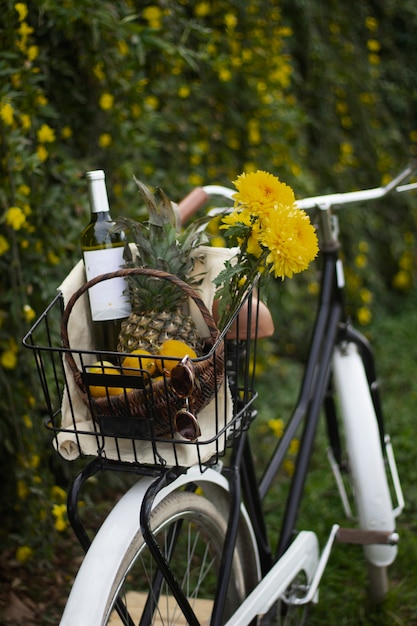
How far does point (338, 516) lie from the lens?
2.57 metres

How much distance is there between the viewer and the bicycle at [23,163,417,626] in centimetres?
116

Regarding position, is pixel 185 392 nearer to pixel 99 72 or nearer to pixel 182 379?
pixel 182 379

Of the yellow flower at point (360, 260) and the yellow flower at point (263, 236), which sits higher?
the yellow flower at point (263, 236)

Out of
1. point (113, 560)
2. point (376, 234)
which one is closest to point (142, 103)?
point (113, 560)

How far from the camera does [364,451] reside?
6.43ft

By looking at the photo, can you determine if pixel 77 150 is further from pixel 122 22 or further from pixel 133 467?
pixel 133 467

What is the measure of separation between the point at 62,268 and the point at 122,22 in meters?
0.70

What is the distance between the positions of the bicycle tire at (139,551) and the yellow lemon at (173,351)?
0.23 m

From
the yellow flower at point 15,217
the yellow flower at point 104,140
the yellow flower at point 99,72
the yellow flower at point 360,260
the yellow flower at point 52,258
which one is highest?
the yellow flower at point 99,72

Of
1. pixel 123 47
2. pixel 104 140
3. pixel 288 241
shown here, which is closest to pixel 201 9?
pixel 123 47

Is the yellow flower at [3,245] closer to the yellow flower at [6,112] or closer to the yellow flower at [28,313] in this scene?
the yellow flower at [28,313]

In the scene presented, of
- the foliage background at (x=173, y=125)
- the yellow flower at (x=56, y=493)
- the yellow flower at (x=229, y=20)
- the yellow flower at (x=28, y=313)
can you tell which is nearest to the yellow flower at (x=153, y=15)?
the foliage background at (x=173, y=125)

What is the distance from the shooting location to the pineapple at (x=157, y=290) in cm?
121

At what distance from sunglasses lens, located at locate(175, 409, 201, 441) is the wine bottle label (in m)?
0.24
